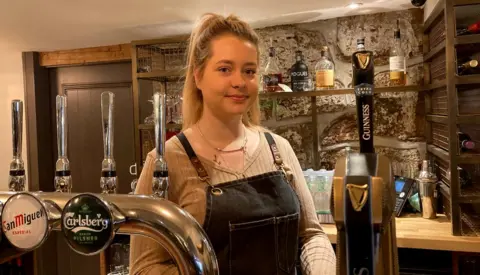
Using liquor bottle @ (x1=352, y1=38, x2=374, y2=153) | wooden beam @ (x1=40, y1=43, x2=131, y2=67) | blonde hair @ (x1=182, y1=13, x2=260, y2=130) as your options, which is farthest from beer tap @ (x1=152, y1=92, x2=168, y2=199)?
wooden beam @ (x1=40, y1=43, x2=131, y2=67)

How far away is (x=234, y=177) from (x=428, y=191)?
3.86 ft

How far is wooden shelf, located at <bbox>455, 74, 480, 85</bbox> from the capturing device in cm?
167

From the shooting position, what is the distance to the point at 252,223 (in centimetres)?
117

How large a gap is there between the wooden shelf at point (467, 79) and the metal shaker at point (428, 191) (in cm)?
50

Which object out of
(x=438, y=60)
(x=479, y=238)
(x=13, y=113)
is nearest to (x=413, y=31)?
(x=438, y=60)

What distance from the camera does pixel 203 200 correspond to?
3.80ft

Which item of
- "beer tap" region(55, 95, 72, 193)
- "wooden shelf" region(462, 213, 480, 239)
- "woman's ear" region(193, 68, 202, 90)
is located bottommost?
"wooden shelf" region(462, 213, 480, 239)

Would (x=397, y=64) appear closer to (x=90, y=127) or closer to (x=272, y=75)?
(x=272, y=75)

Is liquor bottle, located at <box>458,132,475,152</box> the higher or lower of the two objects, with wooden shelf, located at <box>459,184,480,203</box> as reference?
higher

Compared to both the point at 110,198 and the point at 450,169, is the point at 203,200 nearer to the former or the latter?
the point at 110,198

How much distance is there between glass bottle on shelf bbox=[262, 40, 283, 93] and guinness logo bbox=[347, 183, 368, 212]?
67.9 inches

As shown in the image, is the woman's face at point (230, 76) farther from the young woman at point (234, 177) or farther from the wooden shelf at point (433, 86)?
the wooden shelf at point (433, 86)

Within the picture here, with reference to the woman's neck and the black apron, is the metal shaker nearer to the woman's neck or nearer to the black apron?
the black apron

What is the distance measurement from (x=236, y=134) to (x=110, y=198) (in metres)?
0.81
